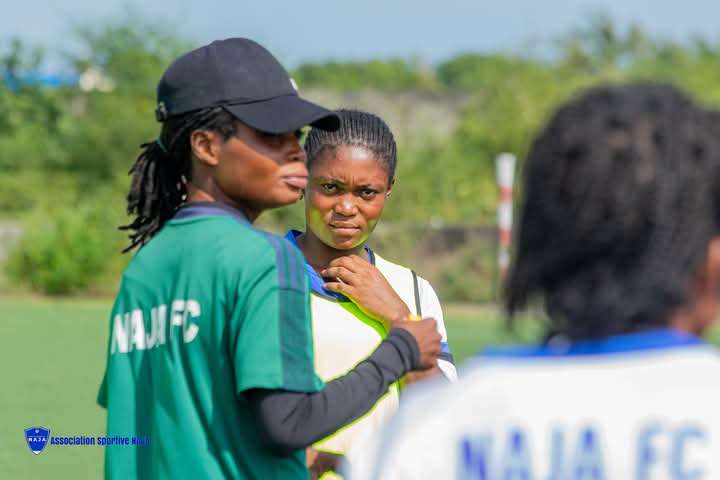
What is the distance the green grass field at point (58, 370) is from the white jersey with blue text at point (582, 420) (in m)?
3.18

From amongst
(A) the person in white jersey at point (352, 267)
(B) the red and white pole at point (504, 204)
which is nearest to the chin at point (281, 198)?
(A) the person in white jersey at point (352, 267)

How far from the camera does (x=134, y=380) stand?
2672mm

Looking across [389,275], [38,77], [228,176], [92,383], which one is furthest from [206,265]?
[38,77]

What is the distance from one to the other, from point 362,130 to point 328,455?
1040 mm

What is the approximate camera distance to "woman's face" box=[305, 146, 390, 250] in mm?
3678

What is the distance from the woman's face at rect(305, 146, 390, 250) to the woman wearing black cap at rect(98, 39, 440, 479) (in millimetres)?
815

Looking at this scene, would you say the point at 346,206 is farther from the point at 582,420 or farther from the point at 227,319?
the point at 582,420

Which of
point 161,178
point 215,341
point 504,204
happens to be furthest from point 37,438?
point 504,204

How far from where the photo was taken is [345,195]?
3.73 m

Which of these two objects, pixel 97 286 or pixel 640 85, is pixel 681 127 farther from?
pixel 97 286

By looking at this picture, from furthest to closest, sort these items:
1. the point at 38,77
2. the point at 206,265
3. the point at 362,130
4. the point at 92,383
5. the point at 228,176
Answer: the point at 38,77 → the point at 92,383 → the point at 362,130 → the point at 228,176 → the point at 206,265

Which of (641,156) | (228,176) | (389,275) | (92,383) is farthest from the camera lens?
(92,383)

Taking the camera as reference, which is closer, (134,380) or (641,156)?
(641,156)

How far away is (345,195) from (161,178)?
868 mm
